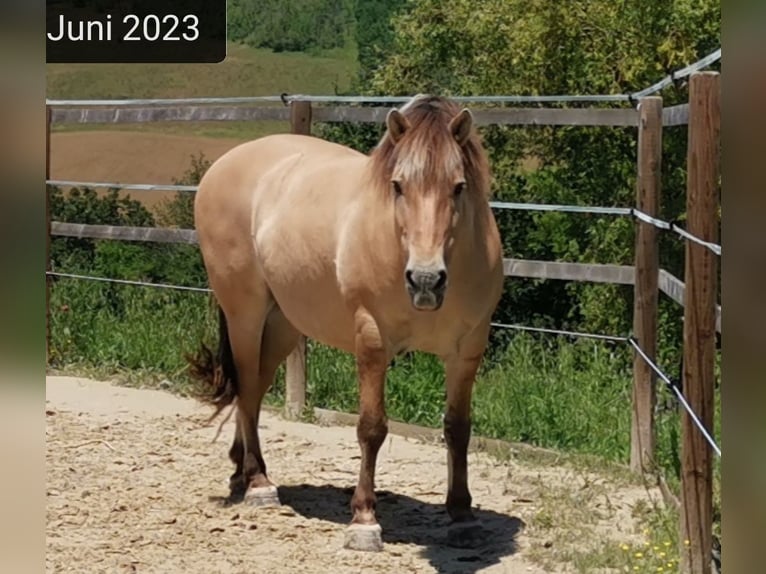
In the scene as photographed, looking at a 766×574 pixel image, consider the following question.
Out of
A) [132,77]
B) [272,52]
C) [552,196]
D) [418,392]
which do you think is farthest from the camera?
[132,77]

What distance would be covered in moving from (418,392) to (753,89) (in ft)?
15.4

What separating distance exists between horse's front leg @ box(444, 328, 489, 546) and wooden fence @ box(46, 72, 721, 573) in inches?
29.1

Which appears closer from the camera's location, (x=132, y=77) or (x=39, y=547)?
(x=39, y=547)

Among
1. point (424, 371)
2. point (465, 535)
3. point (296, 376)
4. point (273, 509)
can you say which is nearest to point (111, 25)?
point (465, 535)

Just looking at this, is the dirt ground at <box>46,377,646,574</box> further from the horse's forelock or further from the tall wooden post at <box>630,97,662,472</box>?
the horse's forelock

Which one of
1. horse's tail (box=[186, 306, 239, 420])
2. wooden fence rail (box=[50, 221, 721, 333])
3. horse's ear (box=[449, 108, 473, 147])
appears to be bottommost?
horse's tail (box=[186, 306, 239, 420])

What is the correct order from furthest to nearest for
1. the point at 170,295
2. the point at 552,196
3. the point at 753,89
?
the point at 552,196 → the point at 170,295 → the point at 753,89

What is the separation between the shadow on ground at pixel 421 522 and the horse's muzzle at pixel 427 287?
966 mm

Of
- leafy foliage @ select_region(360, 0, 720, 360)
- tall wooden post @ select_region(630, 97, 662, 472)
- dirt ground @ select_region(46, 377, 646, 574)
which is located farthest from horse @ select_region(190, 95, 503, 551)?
leafy foliage @ select_region(360, 0, 720, 360)

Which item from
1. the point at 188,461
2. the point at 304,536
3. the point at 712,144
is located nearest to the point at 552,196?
the point at 188,461

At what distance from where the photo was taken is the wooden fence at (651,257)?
286 centimetres

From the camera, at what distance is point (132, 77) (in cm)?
3506

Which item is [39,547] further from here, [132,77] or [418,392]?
[132,77]

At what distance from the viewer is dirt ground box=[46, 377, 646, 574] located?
12.2 feet
